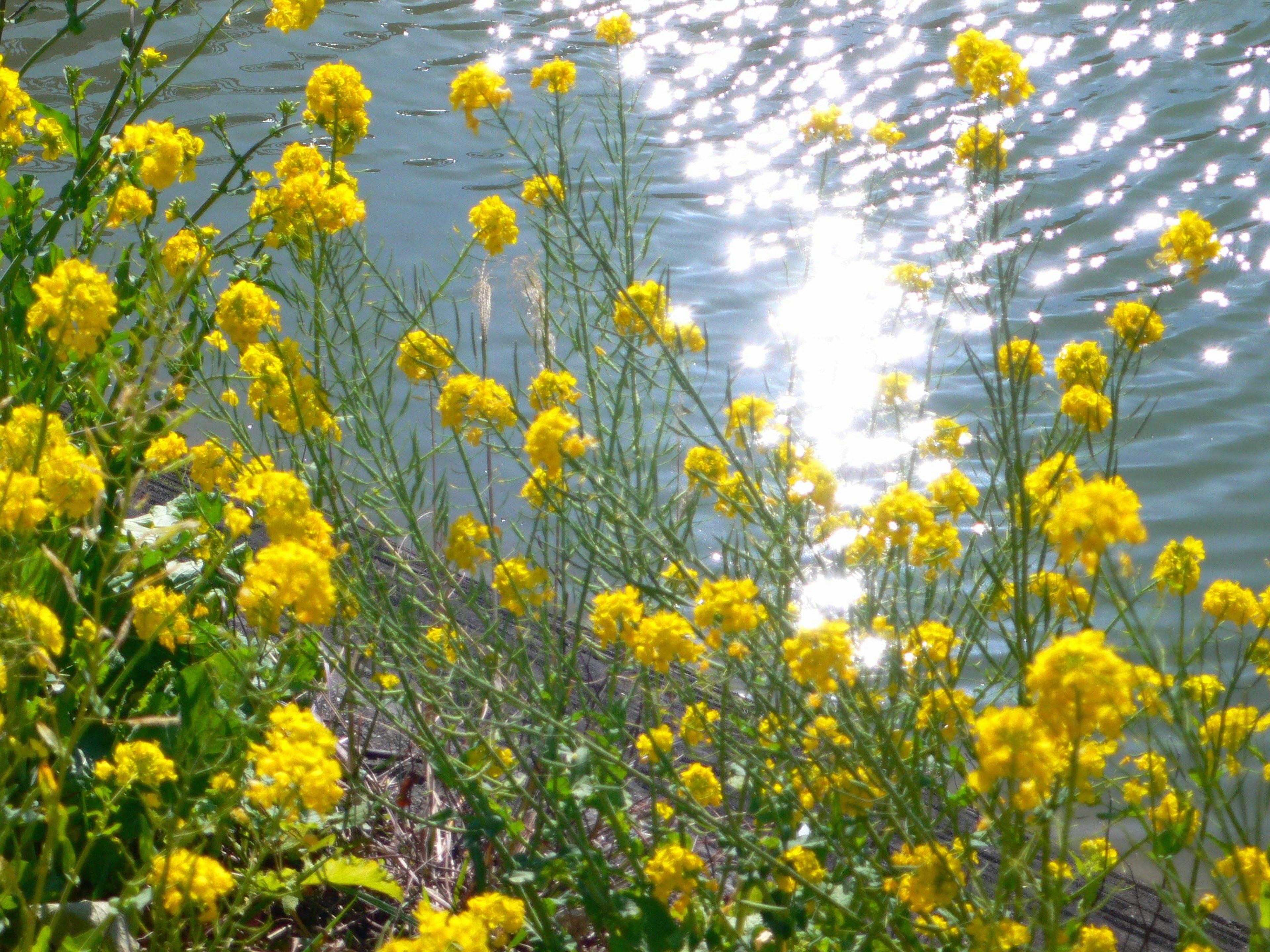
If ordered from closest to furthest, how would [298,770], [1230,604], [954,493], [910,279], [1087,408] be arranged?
[298,770] → [1087,408] → [954,493] → [1230,604] → [910,279]

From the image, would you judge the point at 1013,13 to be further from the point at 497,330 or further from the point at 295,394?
the point at 295,394

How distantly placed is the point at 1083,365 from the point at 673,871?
3.92 feet

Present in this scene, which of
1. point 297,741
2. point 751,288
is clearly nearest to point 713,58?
point 751,288

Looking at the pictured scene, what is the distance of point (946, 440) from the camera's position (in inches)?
108

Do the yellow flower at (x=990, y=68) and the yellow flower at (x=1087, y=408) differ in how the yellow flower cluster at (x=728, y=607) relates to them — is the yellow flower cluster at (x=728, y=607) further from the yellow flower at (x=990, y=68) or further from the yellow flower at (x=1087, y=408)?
the yellow flower at (x=990, y=68)

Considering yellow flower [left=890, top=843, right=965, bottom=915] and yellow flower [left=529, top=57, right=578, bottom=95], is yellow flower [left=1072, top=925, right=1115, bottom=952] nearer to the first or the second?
yellow flower [left=890, top=843, right=965, bottom=915]

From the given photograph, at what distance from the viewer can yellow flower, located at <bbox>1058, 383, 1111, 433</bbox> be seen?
2068 mm

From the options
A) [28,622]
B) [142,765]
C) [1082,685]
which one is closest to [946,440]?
[1082,685]

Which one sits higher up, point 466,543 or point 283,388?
point 283,388

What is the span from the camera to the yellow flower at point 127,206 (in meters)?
2.64

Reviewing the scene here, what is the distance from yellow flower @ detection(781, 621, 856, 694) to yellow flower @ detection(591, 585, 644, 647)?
1.21ft

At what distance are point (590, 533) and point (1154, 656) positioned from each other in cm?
98

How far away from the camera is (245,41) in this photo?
8875 millimetres

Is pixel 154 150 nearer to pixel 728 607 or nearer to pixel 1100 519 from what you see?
pixel 728 607
